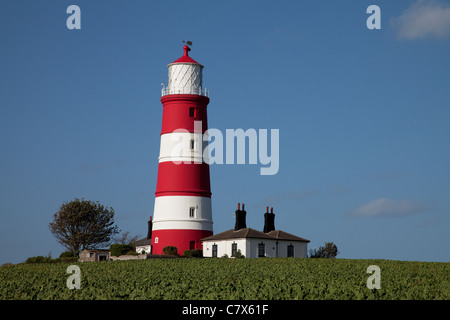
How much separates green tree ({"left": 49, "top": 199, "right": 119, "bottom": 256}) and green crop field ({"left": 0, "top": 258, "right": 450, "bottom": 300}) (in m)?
24.9

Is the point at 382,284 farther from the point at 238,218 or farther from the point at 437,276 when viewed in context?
the point at 238,218

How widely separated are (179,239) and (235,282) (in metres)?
23.7

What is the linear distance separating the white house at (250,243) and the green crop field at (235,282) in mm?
8733

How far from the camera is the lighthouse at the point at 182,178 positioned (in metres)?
51.7

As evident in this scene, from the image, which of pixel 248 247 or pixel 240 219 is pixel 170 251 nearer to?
pixel 248 247

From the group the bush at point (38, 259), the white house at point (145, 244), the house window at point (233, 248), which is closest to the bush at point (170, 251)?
the house window at point (233, 248)

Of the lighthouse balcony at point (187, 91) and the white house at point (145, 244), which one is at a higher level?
the lighthouse balcony at point (187, 91)

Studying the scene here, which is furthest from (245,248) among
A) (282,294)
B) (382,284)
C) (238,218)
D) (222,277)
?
(282,294)

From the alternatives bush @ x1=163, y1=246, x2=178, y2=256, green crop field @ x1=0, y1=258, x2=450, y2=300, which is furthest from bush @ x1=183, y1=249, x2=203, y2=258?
green crop field @ x1=0, y1=258, x2=450, y2=300

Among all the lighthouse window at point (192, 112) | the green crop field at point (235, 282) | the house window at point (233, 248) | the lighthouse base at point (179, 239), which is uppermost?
the lighthouse window at point (192, 112)

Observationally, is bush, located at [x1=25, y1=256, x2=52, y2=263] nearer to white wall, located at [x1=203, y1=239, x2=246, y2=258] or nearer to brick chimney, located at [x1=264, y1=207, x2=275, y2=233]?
white wall, located at [x1=203, y1=239, x2=246, y2=258]

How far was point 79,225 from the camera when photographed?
66.4 metres

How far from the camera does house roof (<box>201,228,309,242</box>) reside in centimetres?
5200

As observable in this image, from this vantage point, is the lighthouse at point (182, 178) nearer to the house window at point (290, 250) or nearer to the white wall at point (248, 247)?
the white wall at point (248, 247)
